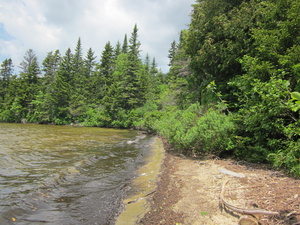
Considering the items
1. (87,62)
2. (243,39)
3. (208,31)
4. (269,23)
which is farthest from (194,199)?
(87,62)

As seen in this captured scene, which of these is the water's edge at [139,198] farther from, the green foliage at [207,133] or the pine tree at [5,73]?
the pine tree at [5,73]

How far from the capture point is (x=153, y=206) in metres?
4.55

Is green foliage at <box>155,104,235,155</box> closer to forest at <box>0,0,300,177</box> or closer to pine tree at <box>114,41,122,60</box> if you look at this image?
forest at <box>0,0,300,177</box>

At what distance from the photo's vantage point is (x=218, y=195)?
459 centimetres

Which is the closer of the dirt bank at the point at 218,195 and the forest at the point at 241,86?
the dirt bank at the point at 218,195

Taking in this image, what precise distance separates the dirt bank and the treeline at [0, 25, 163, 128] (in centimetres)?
2835

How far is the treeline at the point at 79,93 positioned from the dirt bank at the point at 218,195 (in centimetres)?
2835

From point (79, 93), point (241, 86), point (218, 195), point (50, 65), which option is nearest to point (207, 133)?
point (241, 86)

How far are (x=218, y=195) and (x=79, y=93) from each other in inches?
1615

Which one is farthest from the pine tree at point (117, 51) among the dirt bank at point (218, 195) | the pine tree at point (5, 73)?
the dirt bank at point (218, 195)

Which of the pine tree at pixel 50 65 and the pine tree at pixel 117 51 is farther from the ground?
the pine tree at pixel 117 51

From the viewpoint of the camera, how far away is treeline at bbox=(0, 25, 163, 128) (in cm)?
3528

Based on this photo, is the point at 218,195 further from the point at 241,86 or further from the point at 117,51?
the point at 117,51

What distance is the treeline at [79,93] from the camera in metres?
35.3
